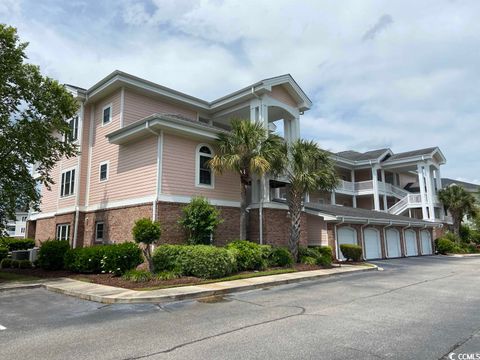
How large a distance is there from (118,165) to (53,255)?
533 cm

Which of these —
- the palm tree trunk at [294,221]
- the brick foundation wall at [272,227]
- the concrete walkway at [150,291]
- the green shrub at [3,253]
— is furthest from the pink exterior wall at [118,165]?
the palm tree trunk at [294,221]

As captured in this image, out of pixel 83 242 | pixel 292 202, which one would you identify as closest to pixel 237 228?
pixel 292 202

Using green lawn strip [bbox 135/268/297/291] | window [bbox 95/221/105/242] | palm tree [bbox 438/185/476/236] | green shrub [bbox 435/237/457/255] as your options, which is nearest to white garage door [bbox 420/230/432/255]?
green shrub [bbox 435/237/457/255]

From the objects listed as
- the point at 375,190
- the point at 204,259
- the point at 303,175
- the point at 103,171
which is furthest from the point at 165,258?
the point at 375,190

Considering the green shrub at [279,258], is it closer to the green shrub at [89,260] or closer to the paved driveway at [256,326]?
the paved driveway at [256,326]

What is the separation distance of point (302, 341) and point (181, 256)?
29.5ft

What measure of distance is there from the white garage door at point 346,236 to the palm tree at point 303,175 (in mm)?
6151

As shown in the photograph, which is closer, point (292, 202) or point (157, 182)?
point (157, 182)

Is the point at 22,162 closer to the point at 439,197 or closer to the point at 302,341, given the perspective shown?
the point at 302,341

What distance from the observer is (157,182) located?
1681cm

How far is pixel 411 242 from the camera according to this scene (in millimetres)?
32656

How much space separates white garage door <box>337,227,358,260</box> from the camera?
24.6 m

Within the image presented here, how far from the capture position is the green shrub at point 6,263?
2116cm

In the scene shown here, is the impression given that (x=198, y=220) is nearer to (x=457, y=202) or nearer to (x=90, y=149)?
(x=90, y=149)
